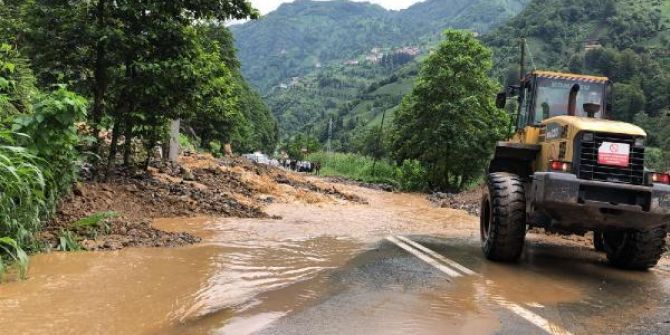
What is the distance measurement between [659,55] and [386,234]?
347 ft

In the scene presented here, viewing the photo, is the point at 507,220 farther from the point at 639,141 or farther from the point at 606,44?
the point at 606,44

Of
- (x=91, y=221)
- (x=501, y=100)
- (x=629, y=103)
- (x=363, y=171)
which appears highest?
(x=629, y=103)

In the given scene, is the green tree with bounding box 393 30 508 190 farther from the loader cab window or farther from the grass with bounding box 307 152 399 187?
the loader cab window

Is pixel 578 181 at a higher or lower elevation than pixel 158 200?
higher

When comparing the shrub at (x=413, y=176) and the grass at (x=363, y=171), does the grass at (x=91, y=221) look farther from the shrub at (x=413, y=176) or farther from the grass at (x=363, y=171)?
the grass at (x=363, y=171)

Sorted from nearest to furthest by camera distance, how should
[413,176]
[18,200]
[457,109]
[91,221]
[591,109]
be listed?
[18,200]
[91,221]
[591,109]
[457,109]
[413,176]

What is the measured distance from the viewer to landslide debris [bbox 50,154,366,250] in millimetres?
7898

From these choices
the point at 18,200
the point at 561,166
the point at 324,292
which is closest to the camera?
the point at 324,292

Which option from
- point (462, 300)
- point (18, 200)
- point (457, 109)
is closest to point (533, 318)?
point (462, 300)

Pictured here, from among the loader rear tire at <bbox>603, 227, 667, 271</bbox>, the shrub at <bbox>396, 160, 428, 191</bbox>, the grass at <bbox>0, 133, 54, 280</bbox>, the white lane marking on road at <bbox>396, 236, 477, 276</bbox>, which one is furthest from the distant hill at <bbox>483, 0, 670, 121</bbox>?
the grass at <bbox>0, 133, 54, 280</bbox>

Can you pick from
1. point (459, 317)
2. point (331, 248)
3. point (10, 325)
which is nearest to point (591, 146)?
point (459, 317)

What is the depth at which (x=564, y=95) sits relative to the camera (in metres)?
8.96

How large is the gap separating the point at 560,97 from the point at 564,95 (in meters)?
0.07

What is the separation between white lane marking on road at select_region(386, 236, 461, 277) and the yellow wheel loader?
0.91m
